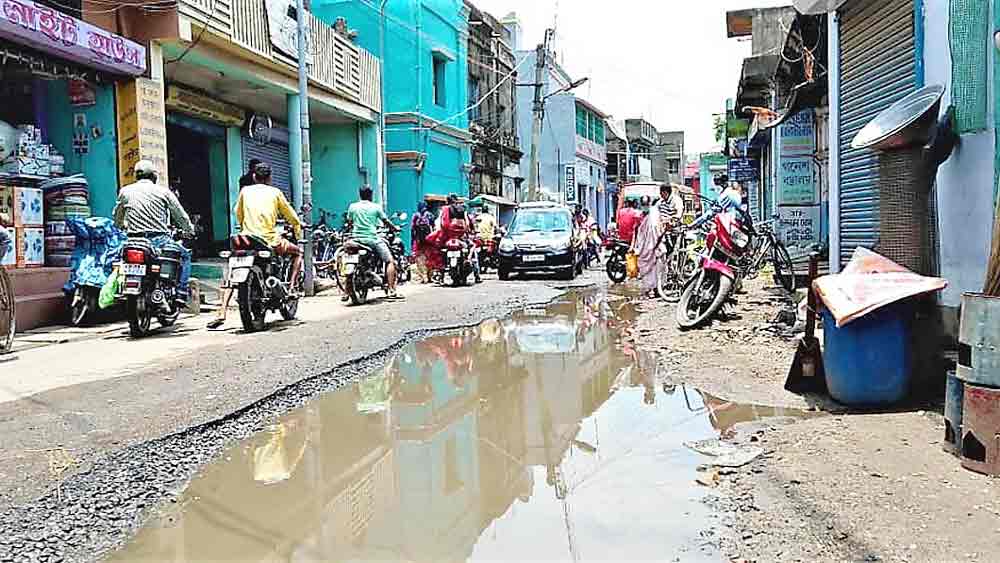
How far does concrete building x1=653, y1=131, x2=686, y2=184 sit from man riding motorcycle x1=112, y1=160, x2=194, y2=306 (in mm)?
61226

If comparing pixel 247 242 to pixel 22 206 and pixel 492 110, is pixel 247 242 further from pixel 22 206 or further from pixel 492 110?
pixel 492 110

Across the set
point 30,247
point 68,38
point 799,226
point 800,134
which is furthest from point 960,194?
point 800,134

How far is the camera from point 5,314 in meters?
7.34

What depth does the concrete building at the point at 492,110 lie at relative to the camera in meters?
30.3

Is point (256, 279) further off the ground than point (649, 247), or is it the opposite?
point (649, 247)

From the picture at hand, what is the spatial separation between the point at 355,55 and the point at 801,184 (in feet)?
32.8

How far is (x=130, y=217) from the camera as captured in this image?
8289 millimetres

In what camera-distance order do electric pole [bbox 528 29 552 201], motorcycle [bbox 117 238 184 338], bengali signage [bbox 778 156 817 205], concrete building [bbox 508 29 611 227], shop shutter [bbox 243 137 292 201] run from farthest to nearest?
Answer: concrete building [bbox 508 29 611 227] → electric pole [bbox 528 29 552 201] → shop shutter [bbox 243 137 292 201] → bengali signage [bbox 778 156 817 205] → motorcycle [bbox 117 238 184 338]

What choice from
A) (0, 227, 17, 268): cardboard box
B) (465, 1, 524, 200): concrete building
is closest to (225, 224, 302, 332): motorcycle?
(0, 227, 17, 268): cardboard box

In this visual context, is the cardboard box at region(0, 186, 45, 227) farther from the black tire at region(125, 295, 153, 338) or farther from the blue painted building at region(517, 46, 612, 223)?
the blue painted building at region(517, 46, 612, 223)

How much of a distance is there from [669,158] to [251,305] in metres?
65.5

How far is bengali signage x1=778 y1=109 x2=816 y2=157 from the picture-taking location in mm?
16281

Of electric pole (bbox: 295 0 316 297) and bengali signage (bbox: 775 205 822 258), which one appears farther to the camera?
bengali signage (bbox: 775 205 822 258)

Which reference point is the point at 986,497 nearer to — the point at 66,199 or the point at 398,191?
the point at 66,199
